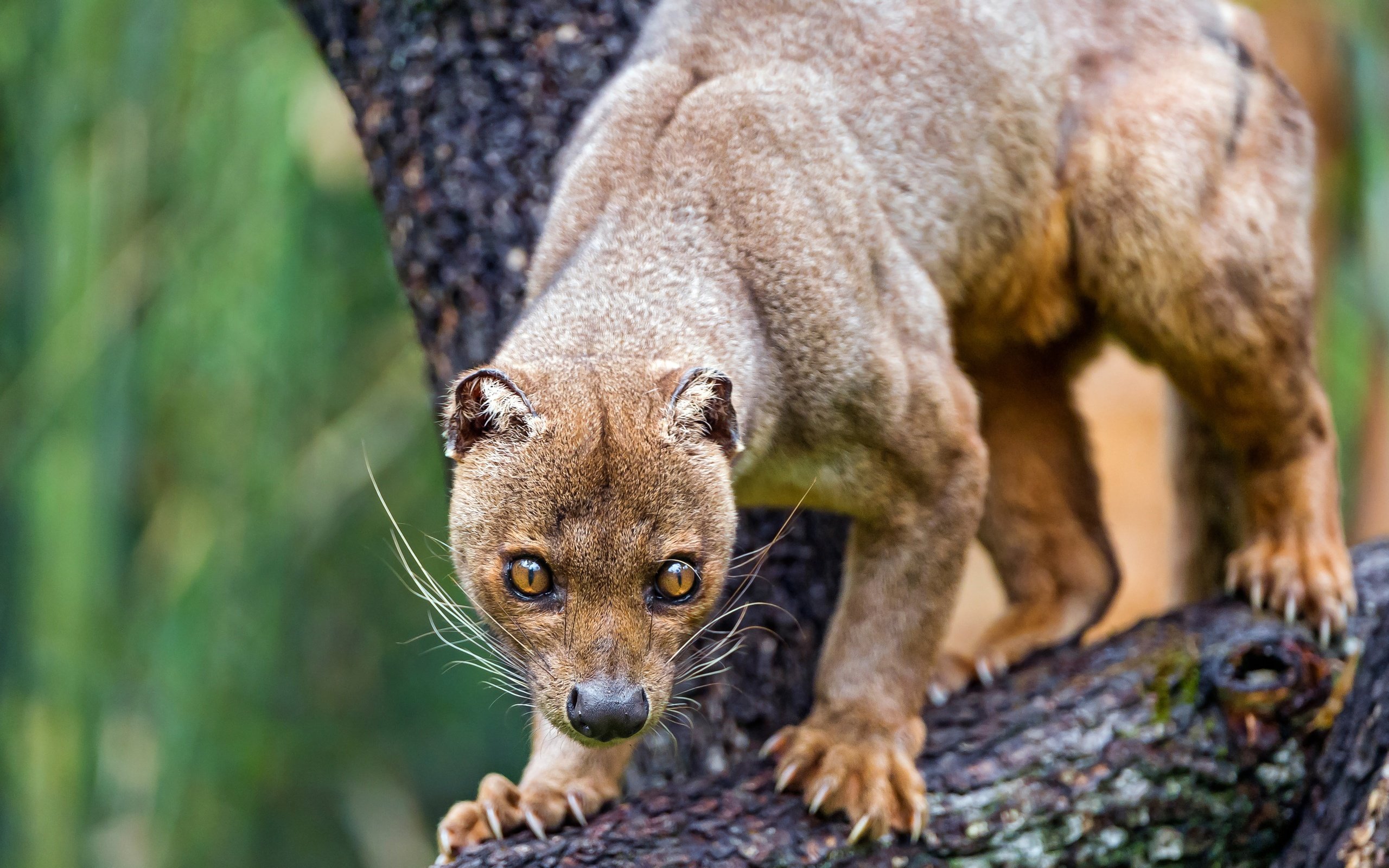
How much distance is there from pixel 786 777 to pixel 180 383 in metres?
6.95

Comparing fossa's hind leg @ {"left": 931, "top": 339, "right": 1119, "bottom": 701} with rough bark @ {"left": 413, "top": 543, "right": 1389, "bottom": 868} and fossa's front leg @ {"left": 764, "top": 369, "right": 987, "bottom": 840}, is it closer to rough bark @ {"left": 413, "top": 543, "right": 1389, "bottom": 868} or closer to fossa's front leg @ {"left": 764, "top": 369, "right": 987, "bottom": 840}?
rough bark @ {"left": 413, "top": 543, "right": 1389, "bottom": 868}

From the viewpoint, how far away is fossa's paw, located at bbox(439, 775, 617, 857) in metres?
3.83

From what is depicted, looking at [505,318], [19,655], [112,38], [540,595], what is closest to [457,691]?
[19,655]

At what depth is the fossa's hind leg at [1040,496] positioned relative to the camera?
5434 mm

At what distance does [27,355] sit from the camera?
9609 mm

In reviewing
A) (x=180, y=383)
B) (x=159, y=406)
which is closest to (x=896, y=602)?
(x=180, y=383)

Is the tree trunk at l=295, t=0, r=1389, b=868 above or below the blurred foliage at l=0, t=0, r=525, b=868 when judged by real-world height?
above

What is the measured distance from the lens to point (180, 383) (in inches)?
383

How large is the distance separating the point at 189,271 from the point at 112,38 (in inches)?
65.6

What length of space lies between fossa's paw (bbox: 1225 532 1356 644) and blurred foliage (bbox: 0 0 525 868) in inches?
208

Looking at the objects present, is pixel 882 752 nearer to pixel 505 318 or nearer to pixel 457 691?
pixel 505 318

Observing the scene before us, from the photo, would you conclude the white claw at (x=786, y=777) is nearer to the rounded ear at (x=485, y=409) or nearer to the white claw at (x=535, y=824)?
the white claw at (x=535, y=824)

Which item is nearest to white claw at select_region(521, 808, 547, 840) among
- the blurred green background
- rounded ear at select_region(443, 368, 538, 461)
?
rounded ear at select_region(443, 368, 538, 461)

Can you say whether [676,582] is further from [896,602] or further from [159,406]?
[159,406]
